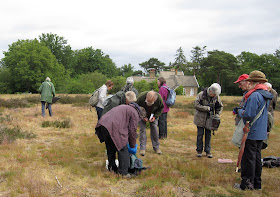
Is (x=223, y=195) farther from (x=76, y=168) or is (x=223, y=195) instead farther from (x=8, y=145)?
(x=8, y=145)

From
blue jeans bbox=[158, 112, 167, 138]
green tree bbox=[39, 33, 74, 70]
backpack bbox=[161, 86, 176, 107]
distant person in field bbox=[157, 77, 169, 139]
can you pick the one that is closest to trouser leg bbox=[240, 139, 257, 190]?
backpack bbox=[161, 86, 176, 107]

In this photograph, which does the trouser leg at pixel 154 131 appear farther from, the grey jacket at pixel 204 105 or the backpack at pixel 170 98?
the backpack at pixel 170 98

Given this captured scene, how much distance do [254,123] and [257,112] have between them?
204 mm

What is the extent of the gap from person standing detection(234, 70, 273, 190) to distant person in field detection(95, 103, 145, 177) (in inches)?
78.2

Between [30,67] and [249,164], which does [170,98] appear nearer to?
[249,164]

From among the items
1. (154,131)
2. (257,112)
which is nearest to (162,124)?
(154,131)

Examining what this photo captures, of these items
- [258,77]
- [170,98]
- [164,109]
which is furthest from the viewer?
[164,109]

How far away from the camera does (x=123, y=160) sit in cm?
482

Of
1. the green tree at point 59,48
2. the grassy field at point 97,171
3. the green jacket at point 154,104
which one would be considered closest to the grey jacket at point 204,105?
the green jacket at point 154,104

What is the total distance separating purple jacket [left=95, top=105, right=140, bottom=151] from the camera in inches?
178

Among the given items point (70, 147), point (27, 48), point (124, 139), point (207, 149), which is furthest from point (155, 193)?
point (27, 48)

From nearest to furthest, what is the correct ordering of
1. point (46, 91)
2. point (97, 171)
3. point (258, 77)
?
point (258, 77)
point (97, 171)
point (46, 91)

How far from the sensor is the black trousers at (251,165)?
13.8ft

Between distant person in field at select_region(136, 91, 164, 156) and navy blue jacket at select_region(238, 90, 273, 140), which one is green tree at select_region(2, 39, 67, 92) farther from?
navy blue jacket at select_region(238, 90, 273, 140)
